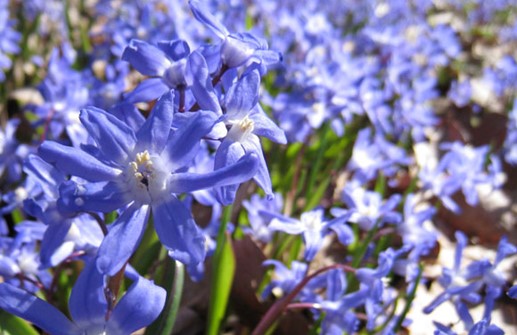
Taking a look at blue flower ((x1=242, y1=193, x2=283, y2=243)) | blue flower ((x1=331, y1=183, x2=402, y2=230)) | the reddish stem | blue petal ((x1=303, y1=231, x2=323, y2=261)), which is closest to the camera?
the reddish stem

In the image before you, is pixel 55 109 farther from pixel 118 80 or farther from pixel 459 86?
pixel 459 86

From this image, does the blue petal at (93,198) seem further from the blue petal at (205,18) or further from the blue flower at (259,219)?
the blue flower at (259,219)

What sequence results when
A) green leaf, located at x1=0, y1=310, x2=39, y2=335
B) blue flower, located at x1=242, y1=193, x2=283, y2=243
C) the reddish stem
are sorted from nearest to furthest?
1. green leaf, located at x1=0, y1=310, x2=39, y2=335
2. the reddish stem
3. blue flower, located at x1=242, y1=193, x2=283, y2=243

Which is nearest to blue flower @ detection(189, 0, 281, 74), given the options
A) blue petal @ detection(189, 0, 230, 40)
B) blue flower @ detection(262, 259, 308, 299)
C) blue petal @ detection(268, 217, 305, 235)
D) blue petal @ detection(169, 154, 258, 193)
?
blue petal @ detection(189, 0, 230, 40)

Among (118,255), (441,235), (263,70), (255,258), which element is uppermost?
(263,70)

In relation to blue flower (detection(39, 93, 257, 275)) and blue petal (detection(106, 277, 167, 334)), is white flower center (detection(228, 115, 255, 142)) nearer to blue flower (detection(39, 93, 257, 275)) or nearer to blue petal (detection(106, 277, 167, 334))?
blue flower (detection(39, 93, 257, 275))

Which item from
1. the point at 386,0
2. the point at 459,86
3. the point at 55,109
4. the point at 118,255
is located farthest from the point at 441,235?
the point at 386,0

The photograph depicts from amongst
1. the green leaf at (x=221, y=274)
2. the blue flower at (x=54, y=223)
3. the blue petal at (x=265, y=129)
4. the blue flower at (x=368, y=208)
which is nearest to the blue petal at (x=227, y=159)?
the blue petal at (x=265, y=129)

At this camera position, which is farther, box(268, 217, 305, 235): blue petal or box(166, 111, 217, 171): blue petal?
box(268, 217, 305, 235): blue petal
